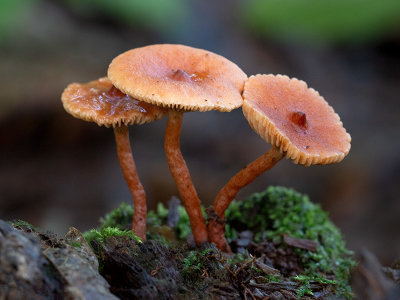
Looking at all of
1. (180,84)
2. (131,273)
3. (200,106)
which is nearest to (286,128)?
(200,106)

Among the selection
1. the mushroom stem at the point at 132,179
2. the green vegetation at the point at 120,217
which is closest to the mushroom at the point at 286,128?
the mushroom stem at the point at 132,179

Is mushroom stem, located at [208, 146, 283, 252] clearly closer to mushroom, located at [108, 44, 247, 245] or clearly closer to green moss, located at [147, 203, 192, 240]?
mushroom, located at [108, 44, 247, 245]

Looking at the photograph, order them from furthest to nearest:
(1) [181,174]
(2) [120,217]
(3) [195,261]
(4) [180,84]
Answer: (2) [120,217]
(1) [181,174]
(4) [180,84]
(3) [195,261]

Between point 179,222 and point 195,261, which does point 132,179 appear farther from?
point 195,261

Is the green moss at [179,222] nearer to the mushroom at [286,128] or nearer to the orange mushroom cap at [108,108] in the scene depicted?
the mushroom at [286,128]

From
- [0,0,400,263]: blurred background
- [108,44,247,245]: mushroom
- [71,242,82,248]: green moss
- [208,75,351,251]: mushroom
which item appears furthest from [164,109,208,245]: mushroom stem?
[0,0,400,263]: blurred background

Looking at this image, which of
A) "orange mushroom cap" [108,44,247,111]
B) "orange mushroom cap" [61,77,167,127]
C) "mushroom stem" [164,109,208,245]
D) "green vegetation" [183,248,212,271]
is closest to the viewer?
"green vegetation" [183,248,212,271]

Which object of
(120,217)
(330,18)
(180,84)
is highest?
(330,18)

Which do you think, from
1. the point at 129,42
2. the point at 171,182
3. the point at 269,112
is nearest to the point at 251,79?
the point at 269,112

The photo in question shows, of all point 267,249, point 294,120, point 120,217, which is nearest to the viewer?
point 294,120
